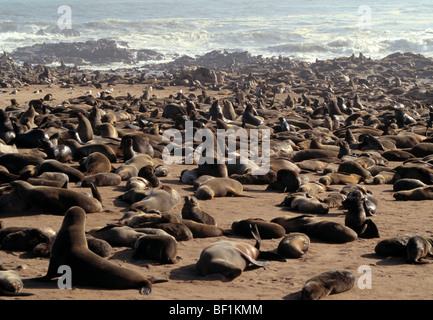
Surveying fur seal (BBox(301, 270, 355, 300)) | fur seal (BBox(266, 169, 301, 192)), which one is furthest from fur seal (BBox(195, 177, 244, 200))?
fur seal (BBox(301, 270, 355, 300))

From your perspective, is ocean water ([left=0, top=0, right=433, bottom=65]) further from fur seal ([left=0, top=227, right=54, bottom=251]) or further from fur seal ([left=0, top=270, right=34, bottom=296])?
fur seal ([left=0, top=270, right=34, bottom=296])

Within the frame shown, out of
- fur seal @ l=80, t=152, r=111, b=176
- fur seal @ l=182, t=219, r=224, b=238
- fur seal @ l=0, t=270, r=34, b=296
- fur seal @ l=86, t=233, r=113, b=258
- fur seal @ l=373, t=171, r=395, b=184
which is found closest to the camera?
fur seal @ l=0, t=270, r=34, b=296

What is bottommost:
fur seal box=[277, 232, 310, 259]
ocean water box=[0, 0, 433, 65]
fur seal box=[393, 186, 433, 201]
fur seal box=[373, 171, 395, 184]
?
fur seal box=[373, 171, 395, 184]

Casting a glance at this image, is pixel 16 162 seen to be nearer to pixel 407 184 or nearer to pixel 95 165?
pixel 95 165

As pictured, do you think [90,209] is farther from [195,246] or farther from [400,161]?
[400,161]

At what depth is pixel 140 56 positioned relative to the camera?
39844 millimetres

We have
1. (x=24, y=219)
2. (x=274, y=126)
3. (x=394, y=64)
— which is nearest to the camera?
(x=24, y=219)

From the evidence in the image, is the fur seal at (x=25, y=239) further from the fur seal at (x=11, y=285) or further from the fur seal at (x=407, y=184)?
the fur seal at (x=407, y=184)

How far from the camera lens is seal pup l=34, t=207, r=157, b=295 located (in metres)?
4.21

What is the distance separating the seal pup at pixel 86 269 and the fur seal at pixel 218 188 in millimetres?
3322

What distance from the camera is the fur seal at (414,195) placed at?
786 cm

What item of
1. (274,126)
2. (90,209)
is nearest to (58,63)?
(274,126)

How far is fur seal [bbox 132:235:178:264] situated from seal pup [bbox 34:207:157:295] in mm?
639

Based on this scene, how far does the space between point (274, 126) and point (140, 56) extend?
27.4 meters
